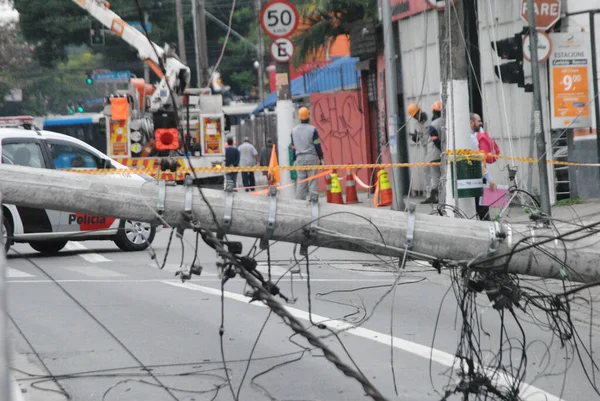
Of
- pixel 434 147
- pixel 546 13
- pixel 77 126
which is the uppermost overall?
pixel 546 13

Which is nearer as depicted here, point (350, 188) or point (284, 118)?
point (350, 188)

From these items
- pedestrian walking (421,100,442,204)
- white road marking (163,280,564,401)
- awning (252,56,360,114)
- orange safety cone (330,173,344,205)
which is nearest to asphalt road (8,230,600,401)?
white road marking (163,280,564,401)

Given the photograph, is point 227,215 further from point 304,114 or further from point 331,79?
point 331,79

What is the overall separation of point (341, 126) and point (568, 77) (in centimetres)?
1422

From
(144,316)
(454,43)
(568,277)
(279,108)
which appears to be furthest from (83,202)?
(279,108)

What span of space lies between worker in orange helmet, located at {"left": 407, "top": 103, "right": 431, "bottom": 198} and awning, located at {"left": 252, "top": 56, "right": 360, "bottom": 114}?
601cm

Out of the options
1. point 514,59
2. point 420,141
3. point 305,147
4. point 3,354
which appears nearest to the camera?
point 3,354

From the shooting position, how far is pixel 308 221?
20.4 ft

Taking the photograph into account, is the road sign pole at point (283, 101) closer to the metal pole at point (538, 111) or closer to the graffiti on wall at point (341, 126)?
the graffiti on wall at point (341, 126)

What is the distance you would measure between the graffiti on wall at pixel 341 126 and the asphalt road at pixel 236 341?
18.4 m

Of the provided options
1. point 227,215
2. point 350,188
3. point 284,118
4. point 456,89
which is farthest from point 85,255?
point 284,118

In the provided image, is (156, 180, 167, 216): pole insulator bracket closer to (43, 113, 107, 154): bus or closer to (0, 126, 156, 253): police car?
(0, 126, 156, 253): police car

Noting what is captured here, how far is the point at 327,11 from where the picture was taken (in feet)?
101

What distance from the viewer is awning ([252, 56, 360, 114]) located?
33.1 metres
